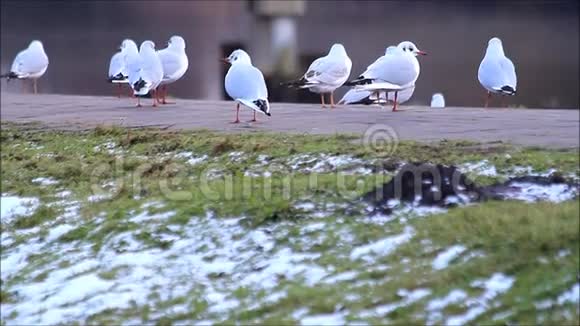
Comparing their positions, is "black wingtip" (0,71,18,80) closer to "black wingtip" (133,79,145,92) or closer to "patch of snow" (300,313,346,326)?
"black wingtip" (133,79,145,92)

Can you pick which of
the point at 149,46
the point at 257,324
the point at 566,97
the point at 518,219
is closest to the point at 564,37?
the point at 566,97

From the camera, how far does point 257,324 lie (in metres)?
4.39

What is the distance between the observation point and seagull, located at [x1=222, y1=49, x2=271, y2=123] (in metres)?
7.83

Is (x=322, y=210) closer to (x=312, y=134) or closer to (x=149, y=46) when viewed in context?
(x=312, y=134)

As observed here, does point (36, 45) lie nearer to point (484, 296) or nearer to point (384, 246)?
point (384, 246)

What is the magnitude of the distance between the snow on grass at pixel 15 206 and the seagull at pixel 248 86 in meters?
→ 2.12

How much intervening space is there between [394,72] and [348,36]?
2.29 metres

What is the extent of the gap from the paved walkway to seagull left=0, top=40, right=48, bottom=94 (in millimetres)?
1742

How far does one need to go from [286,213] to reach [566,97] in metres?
7.36

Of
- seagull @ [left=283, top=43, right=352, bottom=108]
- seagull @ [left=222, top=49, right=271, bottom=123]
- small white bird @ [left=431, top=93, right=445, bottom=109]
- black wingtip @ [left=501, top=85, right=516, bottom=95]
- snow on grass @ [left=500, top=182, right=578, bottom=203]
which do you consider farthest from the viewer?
small white bird @ [left=431, top=93, right=445, bottom=109]

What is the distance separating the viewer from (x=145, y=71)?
9.66 m

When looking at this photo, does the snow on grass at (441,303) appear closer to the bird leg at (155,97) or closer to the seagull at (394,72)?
the seagull at (394,72)

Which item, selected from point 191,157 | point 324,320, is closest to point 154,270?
point 324,320

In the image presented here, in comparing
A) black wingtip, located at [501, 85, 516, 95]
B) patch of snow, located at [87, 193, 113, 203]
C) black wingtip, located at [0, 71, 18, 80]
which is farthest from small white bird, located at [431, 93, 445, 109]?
black wingtip, located at [0, 71, 18, 80]
